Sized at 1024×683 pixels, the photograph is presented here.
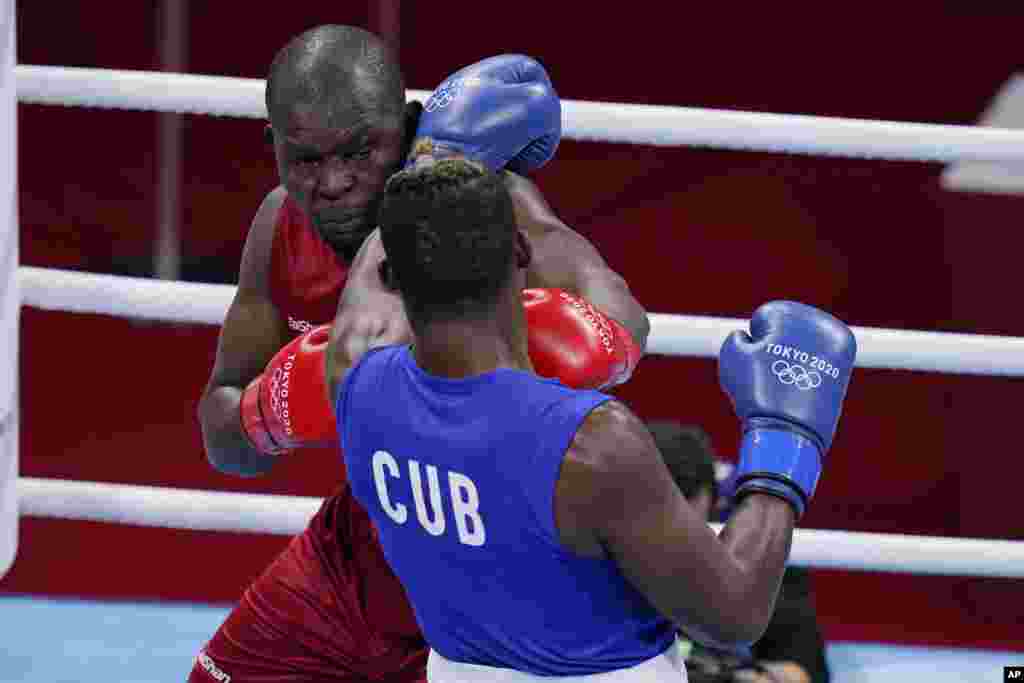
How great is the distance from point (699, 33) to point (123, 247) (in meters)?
1.60

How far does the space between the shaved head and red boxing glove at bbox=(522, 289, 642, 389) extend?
39 cm

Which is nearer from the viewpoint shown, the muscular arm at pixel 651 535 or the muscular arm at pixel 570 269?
the muscular arm at pixel 651 535

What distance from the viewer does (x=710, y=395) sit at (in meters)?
4.60

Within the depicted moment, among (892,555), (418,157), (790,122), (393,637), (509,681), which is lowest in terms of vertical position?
(892,555)

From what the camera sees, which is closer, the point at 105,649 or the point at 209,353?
the point at 105,649

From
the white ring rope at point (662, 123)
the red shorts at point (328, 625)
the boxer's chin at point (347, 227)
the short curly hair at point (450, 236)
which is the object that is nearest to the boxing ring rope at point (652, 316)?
the white ring rope at point (662, 123)

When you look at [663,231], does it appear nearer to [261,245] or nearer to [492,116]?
[261,245]

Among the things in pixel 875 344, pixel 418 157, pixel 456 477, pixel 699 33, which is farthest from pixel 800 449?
pixel 699 33

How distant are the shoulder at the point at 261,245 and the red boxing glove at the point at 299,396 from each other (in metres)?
0.26

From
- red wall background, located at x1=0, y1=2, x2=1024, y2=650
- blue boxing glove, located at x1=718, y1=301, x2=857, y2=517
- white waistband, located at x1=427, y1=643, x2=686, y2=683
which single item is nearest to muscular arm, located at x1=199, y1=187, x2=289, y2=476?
white waistband, located at x1=427, y1=643, x2=686, y2=683

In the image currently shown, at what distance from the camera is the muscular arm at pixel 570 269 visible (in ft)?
6.44

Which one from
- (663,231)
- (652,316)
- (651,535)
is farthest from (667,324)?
(663,231)

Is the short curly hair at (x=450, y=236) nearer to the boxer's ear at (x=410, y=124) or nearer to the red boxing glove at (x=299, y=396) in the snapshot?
the red boxing glove at (x=299, y=396)

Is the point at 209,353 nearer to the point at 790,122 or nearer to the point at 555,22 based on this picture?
the point at 555,22
